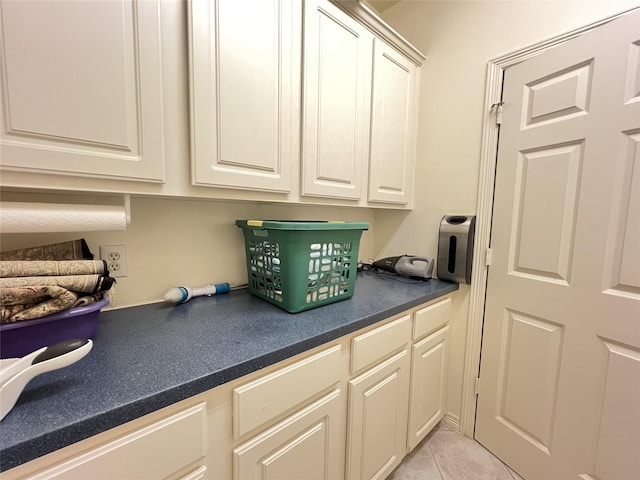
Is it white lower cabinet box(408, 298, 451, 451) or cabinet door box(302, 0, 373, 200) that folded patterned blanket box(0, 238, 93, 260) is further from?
white lower cabinet box(408, 298, 451, 451)

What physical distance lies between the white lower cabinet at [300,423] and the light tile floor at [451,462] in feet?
0.40

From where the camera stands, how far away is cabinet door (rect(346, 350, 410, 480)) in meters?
0.95

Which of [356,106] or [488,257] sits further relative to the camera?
[488,257]

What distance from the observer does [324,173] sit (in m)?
1.11

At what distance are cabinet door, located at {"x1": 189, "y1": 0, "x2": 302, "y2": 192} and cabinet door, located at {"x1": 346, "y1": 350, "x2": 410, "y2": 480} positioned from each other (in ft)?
2.64

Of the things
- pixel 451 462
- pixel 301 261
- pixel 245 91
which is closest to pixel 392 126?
pixel 245 91

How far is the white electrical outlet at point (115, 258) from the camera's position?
0.91 m

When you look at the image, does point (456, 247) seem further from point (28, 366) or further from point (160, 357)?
point (28, 366)

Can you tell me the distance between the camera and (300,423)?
77 centimetres

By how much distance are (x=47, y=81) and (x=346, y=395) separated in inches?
46.6

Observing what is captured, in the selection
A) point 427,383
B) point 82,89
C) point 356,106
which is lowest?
point 427,383

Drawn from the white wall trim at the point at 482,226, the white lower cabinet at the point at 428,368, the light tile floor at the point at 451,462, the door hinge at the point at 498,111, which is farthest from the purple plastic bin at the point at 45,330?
the door hinge at the point at 498,111

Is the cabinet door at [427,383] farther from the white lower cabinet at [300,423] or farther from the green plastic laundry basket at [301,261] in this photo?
the green plastic laundry basket at [301,261]

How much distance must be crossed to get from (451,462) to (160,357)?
1.49 meters
